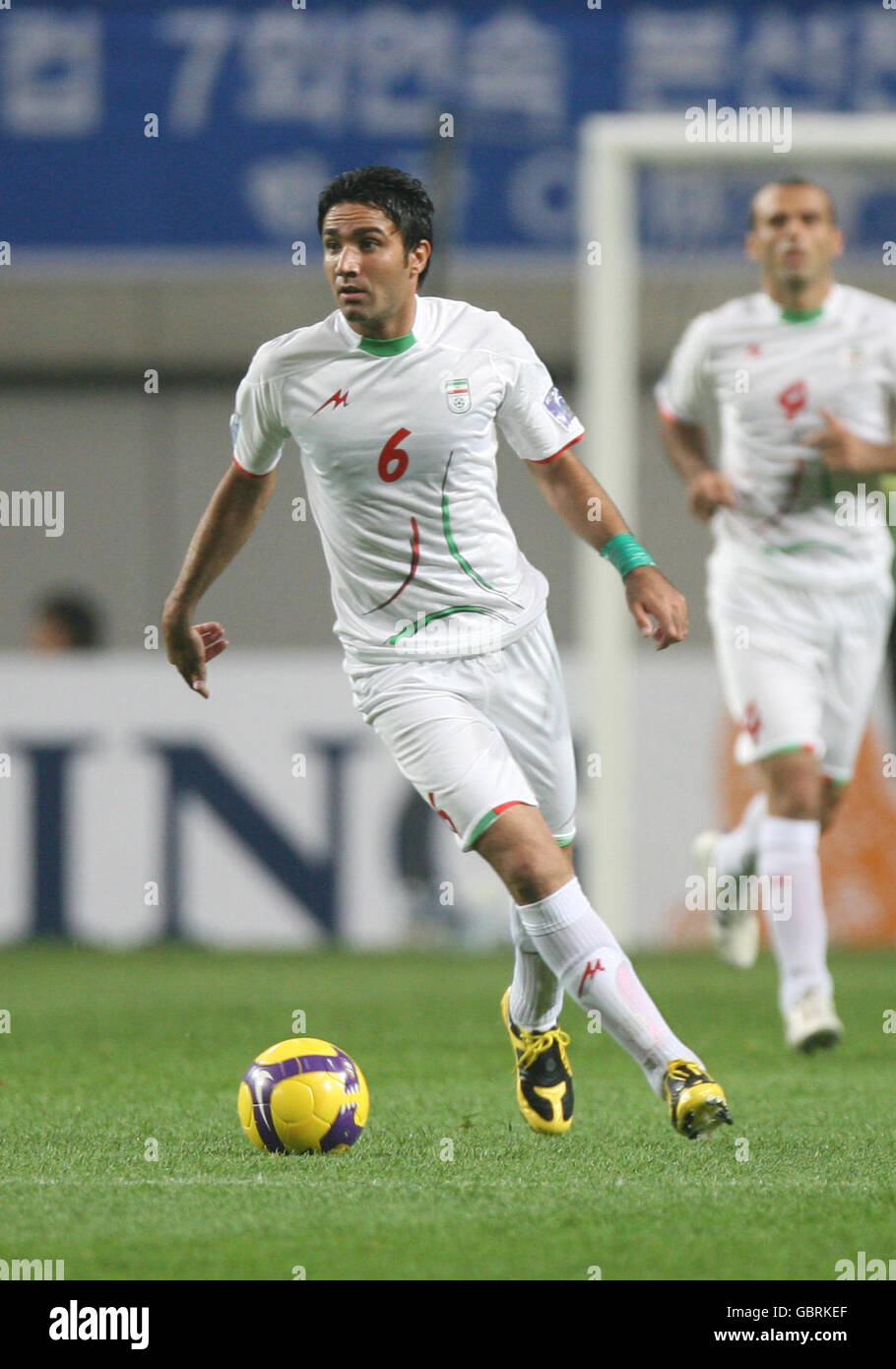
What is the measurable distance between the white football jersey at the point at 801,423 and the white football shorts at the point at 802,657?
0.23 feet

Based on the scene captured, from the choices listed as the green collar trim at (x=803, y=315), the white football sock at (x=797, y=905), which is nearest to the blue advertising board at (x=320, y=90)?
the green collar trim at (x=803, y=315)

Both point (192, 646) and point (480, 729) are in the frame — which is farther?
point (192, 646)

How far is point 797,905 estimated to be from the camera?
7.14 m

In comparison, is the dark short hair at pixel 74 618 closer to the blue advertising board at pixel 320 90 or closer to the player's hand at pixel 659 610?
the blue advertising board at pixel 320 90

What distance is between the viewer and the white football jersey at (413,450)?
5.17 meters

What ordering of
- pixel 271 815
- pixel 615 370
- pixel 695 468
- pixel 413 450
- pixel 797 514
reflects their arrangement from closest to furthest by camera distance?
pixel 413 450 < pixel 797 514 < pixel 695 468 < pixel 615 370 < pixel 271 815

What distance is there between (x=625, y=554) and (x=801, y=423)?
257 centimetres

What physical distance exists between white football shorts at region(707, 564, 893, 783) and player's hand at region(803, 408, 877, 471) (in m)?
0.44

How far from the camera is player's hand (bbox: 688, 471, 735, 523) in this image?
746 cm

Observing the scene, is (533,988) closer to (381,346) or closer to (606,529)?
(606,529)

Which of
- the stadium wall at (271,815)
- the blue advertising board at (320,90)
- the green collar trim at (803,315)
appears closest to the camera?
the green collar trim at (803,315)

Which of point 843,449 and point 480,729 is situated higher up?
point 843,449

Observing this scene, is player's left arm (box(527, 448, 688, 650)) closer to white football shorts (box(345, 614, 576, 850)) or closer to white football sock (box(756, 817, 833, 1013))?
white football shorts (box(345, 614, 576, 850))

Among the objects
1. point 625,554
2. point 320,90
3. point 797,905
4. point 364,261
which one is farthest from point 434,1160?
point 320,90
